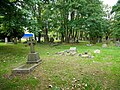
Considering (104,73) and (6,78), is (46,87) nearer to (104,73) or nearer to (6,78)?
(6,78)

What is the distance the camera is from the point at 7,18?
15422 millimetres

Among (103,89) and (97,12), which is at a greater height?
(97,12)

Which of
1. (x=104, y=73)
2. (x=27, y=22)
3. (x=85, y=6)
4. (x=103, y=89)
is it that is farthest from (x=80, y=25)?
(x=103, y=89)

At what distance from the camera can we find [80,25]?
84.5ft

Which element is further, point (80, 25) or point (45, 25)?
point (45, 25)

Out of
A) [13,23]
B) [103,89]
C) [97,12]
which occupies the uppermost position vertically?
[97,12]

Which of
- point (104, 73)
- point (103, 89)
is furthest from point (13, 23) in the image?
point (103, 89)

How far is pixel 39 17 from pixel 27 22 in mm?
13604

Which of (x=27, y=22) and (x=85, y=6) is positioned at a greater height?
(x=85, y=6)

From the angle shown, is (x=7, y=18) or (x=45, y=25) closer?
(x=7, y=18)

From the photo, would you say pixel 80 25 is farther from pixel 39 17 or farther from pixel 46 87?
pixel 46 87

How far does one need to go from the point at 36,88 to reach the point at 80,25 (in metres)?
19.8

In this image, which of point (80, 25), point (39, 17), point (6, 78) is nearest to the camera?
point (6, 78)

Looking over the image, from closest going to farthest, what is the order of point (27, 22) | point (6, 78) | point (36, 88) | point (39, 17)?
point (36, 88)
point (6, 78)
point (27, 22)
point (39, 17)
